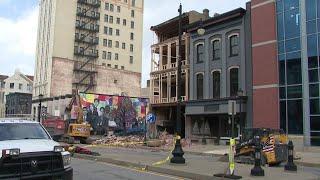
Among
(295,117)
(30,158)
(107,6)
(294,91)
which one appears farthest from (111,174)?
(107,6)

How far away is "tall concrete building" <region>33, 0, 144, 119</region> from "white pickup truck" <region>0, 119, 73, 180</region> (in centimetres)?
7933

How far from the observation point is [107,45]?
10538cm

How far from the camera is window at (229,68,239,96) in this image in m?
41.0

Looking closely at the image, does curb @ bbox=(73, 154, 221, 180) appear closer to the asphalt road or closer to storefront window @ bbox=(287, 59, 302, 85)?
the asphalt road

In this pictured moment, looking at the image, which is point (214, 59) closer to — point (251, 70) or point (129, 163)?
point (251, 70)

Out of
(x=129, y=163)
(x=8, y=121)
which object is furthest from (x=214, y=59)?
(x=8, y=121)

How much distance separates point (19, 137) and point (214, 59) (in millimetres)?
33923

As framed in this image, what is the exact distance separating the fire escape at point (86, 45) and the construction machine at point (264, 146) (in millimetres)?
78592

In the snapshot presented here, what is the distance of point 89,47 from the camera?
101688 mm

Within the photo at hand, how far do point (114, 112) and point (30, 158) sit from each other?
69514 millimetres

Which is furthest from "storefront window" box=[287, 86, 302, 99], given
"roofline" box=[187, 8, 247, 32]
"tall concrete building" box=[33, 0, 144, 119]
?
"tall concrete building" box=[33, 0, 144, 119]

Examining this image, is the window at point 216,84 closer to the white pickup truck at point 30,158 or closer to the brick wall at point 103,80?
the white pickup truck at point 30,158

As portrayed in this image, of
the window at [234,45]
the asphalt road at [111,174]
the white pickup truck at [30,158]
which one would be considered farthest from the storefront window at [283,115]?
the white pickup truck at [30,158]

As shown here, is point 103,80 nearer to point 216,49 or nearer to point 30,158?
point 216,49
